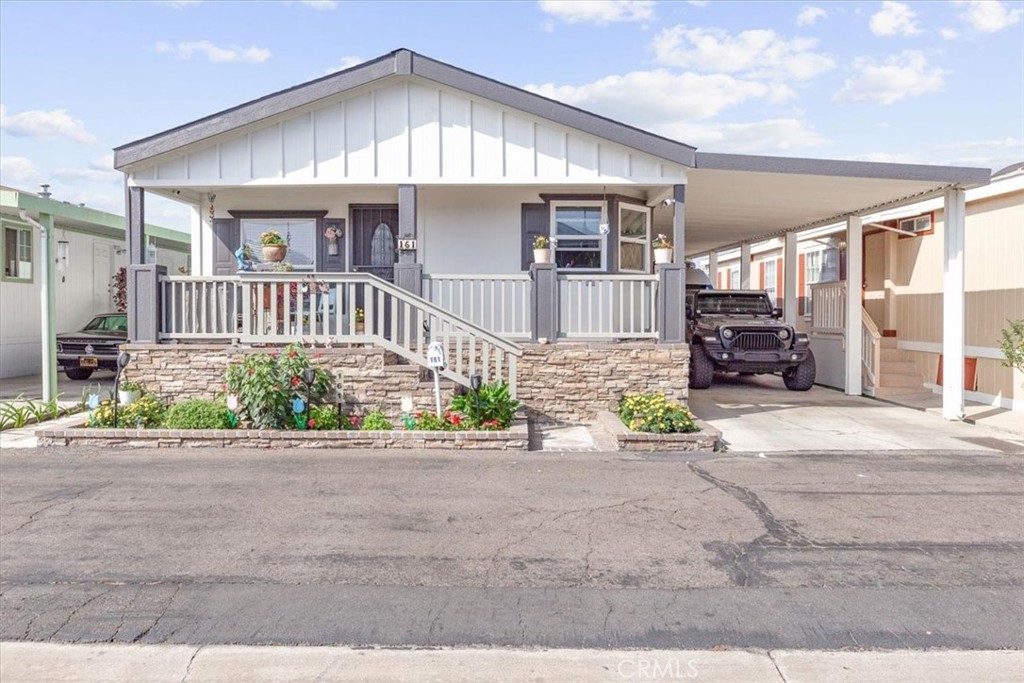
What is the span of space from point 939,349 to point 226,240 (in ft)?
43.9

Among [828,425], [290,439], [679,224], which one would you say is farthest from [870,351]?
[290,439]

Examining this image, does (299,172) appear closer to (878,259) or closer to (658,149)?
(658,149)

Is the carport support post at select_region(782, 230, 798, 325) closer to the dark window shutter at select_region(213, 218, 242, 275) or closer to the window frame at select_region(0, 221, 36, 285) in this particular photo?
the dark window shutter at select_region(213, 218, 242, 275)

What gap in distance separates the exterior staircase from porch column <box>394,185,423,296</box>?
32.0ft

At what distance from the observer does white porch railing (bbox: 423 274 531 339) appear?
1126 cm

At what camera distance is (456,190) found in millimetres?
12656

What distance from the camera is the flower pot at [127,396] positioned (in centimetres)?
1008

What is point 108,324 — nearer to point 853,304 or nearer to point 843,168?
point 843,168

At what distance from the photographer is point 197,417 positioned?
950cm

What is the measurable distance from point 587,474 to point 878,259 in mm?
12682

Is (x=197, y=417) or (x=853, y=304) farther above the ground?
(x=853, y=304)

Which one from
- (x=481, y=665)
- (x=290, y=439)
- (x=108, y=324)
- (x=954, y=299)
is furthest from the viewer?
(x=108, y=324)

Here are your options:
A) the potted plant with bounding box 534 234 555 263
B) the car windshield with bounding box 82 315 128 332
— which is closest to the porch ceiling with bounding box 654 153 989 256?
the potted plant with bounding box 534 234 555 263

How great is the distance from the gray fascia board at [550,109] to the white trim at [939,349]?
667 centimetres
